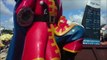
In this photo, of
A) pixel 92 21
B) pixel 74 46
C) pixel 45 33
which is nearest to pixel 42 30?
pixel 45 33

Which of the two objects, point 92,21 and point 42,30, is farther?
point 92,21

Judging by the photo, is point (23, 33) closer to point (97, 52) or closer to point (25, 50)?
point (25, 50)

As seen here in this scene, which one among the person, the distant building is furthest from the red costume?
the distant building

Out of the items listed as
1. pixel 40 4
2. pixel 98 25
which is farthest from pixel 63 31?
pixel 98 25

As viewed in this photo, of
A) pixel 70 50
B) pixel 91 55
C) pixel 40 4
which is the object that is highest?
pixel 40 4

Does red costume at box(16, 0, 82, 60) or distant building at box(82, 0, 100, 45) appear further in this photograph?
distant building at box(82, 0, 100, 45)

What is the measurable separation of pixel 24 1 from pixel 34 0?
12 cm

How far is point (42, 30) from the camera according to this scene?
3547 mm

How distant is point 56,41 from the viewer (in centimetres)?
361

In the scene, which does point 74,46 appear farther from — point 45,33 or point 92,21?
point 92,21

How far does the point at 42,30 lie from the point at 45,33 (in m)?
0.04

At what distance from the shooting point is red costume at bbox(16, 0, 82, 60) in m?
3.47

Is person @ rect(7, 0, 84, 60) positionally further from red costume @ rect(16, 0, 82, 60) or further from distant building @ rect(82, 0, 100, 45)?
distant building @ rect(82, 0, 100, 45)

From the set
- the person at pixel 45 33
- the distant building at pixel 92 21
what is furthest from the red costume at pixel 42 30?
the distant building at pixel 92 21
